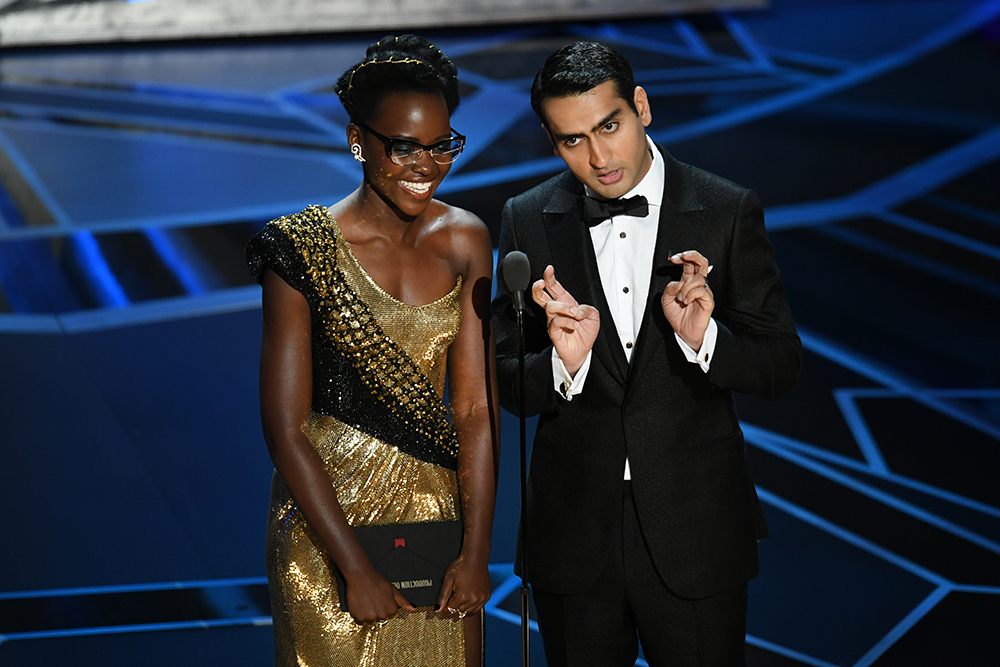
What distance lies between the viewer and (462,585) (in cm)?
193

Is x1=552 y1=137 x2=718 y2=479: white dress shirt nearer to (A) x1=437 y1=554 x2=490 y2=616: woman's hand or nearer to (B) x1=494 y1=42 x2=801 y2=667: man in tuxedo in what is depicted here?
(B) x1=494 y1=42 x2=801 y2=667: man in tuxedo

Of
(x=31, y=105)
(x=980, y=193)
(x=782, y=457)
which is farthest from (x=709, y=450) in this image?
(x=31, y=105)

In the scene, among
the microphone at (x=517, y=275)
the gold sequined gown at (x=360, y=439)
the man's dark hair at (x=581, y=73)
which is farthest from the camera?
the man's dark hair at (x=581, y=73)

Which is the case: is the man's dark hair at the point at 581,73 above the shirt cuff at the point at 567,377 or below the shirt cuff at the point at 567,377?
above

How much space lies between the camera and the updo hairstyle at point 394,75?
6.15ft

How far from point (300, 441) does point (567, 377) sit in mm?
536

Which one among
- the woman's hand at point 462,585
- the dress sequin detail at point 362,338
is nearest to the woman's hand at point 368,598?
the woman's hand at point 462,585

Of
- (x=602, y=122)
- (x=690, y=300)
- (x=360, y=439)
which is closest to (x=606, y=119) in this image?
(x=602, y=122)

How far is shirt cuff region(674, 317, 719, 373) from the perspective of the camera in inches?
78.4

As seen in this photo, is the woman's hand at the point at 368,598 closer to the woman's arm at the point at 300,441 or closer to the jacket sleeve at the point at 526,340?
the woman's arm at the point at 300,441

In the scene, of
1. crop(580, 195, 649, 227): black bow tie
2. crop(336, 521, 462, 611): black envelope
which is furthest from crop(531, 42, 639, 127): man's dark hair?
crop(336, 521, 462, 611): black envelope

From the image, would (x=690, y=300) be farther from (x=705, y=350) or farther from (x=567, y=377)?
(x=567, y=377)

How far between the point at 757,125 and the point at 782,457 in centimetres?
291

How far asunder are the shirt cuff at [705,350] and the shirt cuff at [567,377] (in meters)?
0.19
